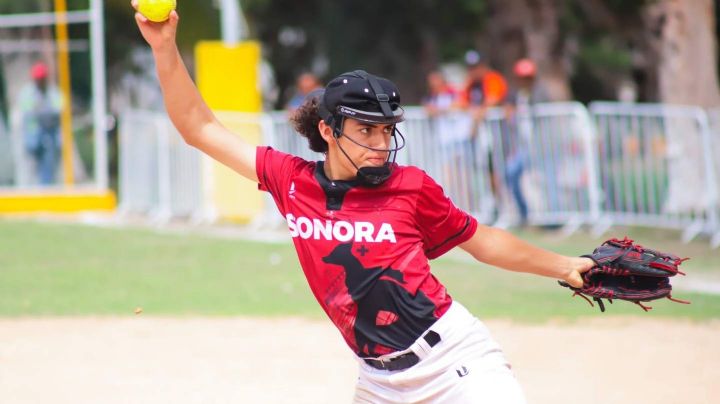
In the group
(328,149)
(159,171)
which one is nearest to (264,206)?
(159,171)

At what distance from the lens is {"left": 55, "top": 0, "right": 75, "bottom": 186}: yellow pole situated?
17938mm

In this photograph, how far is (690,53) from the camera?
58.6ft

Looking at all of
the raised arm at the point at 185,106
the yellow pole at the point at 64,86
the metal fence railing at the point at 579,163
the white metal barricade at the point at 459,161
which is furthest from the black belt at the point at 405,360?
the yellow pole at the point at 64,86

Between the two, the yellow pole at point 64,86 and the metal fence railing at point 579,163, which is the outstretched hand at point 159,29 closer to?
the metal fence railing at point 579,163

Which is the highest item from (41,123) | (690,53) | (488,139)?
(690,53)

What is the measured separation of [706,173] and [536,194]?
2.20 m

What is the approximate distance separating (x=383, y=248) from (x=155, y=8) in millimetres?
1393

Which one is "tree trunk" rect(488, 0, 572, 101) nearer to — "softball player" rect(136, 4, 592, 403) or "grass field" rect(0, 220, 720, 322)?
"grass field" rect(0, 220, 720, 322)

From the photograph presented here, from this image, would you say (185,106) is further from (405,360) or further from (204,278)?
(204,278)

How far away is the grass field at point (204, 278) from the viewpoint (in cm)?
1093

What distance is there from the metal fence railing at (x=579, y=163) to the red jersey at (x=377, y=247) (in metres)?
10.0

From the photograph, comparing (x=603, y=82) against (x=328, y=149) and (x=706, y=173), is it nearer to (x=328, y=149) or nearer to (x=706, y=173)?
(x=706, y=173)

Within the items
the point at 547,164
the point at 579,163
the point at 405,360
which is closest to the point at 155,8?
the point at 405,360

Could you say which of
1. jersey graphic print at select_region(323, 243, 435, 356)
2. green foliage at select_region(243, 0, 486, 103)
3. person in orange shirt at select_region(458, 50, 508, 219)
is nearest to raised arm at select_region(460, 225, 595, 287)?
jersey graphic print at select_region(323, 243, 435, 356)
